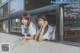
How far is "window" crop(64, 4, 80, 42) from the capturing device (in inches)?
171

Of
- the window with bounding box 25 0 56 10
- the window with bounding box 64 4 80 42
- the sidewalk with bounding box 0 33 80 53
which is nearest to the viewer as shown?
the sidewalk with bounding box 0 33 80 53

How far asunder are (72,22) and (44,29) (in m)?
0.65

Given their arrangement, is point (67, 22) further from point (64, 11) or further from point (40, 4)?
point (40, 4)

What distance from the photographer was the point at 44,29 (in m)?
4.99

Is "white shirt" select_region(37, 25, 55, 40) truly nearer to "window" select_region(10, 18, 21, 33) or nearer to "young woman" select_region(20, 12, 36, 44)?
"young woman" select_region(20, 12, 36, 44)

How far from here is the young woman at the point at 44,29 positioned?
16.3 ft

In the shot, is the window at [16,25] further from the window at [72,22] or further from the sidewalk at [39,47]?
the window at [72,22]

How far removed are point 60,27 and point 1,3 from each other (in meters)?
6.90

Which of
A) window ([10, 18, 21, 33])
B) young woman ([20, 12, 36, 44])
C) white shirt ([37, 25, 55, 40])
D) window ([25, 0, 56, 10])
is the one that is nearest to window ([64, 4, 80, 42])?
white shirt ([37, 25, 55, 40])

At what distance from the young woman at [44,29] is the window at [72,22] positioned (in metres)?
0.44

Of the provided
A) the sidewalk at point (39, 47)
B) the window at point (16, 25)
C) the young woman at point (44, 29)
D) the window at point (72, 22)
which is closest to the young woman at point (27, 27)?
the sidewalk at point (39, 47)

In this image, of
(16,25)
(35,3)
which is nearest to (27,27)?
(35,3)

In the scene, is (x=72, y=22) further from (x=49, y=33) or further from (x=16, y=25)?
(x=16, y=25)

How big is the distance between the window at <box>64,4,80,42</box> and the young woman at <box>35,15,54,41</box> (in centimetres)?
44
